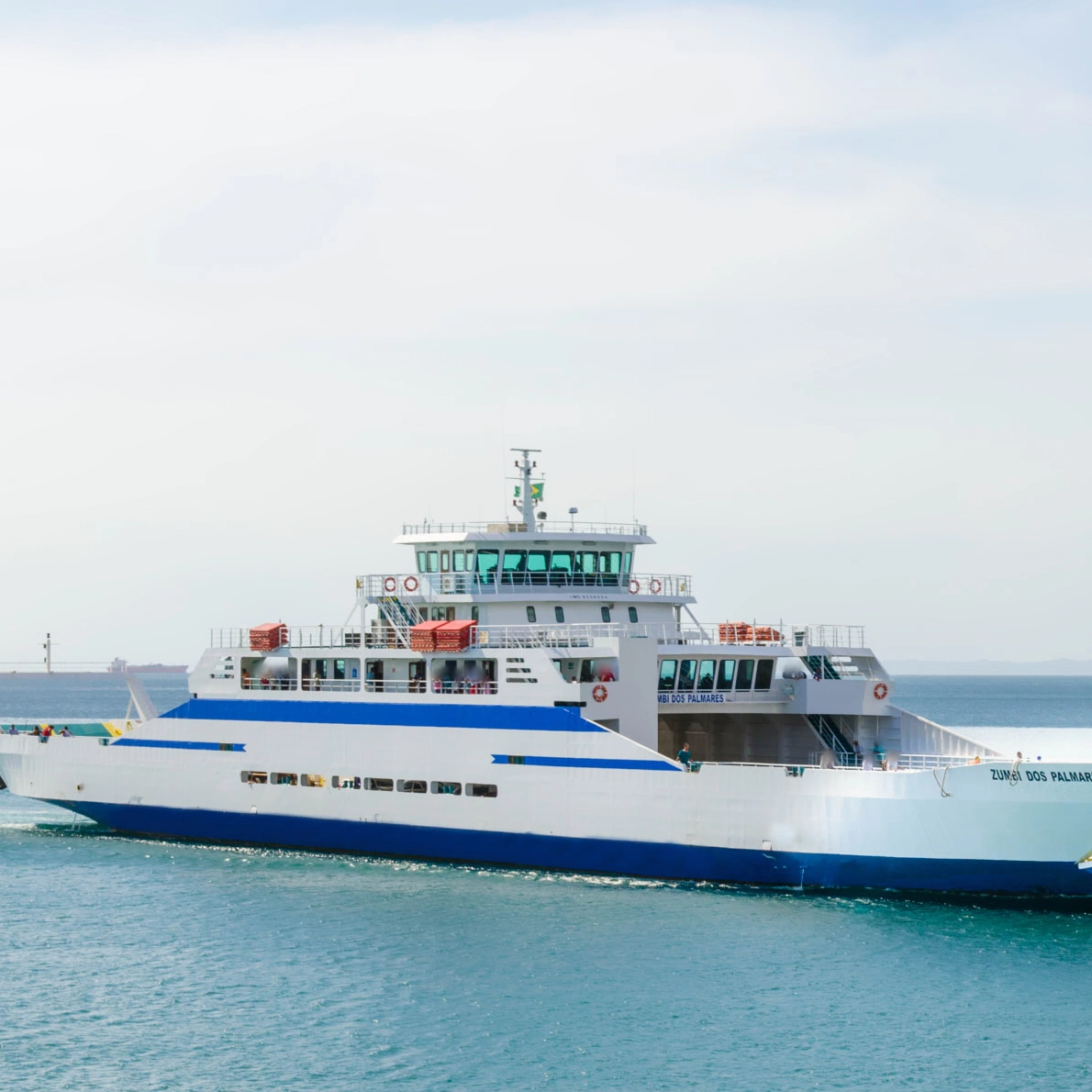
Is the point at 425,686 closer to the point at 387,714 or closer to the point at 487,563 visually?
the point at 387,714

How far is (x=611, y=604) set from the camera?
36.3m

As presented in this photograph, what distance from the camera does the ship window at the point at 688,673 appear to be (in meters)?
34.6

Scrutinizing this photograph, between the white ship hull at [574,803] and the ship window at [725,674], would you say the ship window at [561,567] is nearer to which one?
the ship window at [725,674]

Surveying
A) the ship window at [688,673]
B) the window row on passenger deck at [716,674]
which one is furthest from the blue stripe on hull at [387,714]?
the ship window at [688,673]

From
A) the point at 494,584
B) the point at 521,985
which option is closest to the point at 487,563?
the point at 494,584

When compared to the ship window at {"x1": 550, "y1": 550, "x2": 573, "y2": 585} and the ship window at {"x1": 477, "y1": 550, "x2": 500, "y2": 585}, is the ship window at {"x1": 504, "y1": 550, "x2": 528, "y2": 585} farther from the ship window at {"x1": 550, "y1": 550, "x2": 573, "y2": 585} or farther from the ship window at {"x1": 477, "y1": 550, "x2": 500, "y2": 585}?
the ship window at {"x1": 550, "y1": 550, "x2": 573, "y2": 585}

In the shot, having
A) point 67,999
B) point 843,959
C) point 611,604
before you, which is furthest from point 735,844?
point 67,999

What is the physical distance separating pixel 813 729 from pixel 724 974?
12.0 metres

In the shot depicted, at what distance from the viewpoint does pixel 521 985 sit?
24.4 meters

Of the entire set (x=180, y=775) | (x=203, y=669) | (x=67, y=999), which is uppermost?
(x=203, y=669)

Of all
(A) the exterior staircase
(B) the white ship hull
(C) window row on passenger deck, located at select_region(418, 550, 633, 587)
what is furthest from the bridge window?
(B) the white ship hull

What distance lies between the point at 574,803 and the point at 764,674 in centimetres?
634

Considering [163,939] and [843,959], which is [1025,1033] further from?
[163,939]

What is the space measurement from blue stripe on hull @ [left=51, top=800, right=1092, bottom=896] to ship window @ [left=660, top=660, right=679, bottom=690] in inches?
169
